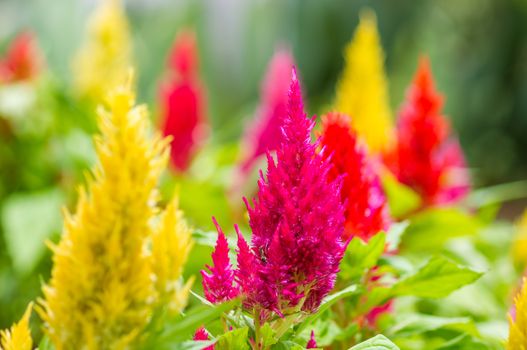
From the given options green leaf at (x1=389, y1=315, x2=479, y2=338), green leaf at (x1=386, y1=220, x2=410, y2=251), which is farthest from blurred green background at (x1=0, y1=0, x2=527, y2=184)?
green leaf at (x1=389, y1=315, x2=479, y2=338)

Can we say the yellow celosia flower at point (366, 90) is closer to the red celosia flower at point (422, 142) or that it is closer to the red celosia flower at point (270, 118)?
the red celosia flower at point (270, 118)

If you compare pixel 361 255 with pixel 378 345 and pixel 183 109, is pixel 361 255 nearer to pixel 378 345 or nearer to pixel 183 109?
pixel 378 345

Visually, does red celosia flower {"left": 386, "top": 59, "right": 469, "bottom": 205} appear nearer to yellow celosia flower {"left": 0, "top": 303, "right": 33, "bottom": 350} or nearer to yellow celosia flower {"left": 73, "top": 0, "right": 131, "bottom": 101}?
yellow celosia flower {"left": 73, "top": 0, "right": 131, "bottom": 101}

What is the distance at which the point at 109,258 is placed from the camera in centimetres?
103

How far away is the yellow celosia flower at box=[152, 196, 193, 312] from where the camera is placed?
106cm

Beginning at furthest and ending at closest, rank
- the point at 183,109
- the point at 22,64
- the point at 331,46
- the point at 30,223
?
the point at 331,46, the point at 22,64, the point at 183,109, the point at 30,223

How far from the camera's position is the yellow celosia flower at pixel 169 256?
1.06 meters

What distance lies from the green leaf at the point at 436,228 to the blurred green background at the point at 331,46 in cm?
261

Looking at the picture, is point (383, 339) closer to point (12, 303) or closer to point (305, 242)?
point (305, 242)

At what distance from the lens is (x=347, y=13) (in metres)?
9.36

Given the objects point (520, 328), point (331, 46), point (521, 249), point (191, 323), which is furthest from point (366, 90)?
point (331, 46)

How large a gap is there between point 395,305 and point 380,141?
0.88 m

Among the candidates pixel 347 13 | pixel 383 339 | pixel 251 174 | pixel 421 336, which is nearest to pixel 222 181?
pixel 251 174

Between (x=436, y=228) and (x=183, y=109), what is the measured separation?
3.00ft
